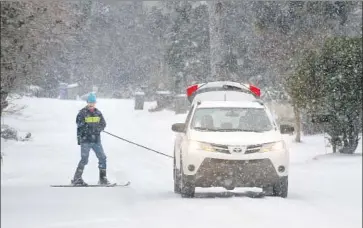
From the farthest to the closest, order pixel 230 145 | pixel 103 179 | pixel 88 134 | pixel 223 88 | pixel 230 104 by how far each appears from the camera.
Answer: pixel 230 104
pixel 230 145
pixel 103 179
pixel 223 88
pixel 88 134

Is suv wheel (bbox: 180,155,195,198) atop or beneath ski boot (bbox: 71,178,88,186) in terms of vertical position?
beneath

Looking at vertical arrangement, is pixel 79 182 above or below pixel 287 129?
below

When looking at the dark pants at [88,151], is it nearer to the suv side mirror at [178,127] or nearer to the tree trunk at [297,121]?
the suv side mirror at [178,127]

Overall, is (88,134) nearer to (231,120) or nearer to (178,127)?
(178,127)

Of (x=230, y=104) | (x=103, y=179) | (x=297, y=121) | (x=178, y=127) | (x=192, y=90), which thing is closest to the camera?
(x=103, y=179)

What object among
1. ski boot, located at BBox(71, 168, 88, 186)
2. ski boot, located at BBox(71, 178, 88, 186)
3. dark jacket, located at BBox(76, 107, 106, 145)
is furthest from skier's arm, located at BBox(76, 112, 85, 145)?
ski boot, located at BBox(71, 178, 88, 186)

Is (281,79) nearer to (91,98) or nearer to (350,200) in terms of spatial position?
(350,200)

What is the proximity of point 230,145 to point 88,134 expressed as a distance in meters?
1.79

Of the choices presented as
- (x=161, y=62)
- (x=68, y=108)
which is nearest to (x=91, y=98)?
(x=68, y=108)

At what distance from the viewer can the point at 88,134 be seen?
26.3 feet

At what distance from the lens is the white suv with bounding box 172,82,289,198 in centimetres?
860

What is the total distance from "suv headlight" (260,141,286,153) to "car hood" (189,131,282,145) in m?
0.05

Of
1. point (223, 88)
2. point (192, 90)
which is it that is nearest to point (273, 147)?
point (223, 88)

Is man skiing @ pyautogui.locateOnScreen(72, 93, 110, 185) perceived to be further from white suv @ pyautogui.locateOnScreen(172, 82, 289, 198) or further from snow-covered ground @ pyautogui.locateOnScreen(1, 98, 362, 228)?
white suv @ pyautogui.locateOnScreen(172, 82, 289, 198)
